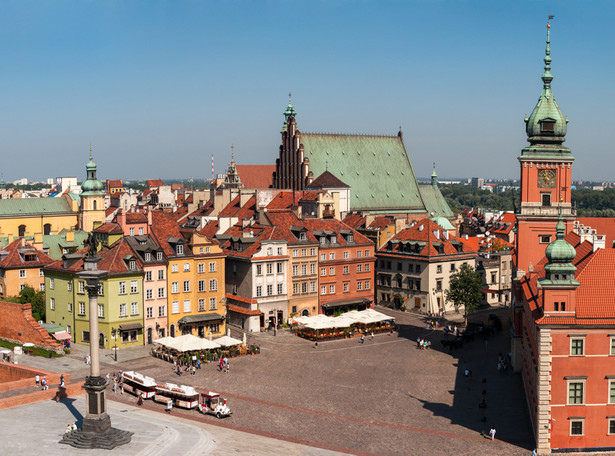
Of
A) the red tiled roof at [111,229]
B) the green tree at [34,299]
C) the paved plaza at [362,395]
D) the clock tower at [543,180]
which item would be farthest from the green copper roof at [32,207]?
the clock tower at [543,180]

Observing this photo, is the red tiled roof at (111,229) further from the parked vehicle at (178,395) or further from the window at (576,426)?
the window at (576,426)

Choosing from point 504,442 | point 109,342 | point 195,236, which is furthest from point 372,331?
point 504,442

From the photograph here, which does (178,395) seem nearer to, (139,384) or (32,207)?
(139,384)

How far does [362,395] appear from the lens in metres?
68.2

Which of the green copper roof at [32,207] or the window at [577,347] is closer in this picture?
the window at [577,347]

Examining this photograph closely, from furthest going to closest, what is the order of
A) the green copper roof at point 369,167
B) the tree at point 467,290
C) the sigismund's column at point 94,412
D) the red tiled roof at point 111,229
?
the green copper roof at point 369,167 → the tree at point 467,290 → the red tiled roof at point 111,229 → the sigismund's column at point 94,412

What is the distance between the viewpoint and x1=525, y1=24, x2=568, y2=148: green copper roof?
3167 inches

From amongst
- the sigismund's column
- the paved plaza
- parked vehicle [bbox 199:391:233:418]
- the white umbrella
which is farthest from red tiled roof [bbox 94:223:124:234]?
the sigismund's column

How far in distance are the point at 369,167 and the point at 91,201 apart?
48.9m

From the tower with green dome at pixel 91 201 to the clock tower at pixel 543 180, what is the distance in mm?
76619

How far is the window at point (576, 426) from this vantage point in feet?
177

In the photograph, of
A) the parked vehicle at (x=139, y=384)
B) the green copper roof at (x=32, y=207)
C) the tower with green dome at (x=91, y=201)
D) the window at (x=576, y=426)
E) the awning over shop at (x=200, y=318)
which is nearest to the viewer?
the window at (x=576, y=426)

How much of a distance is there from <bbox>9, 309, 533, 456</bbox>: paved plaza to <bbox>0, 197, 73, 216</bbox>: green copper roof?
74.1m

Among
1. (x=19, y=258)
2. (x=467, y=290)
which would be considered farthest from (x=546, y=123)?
(x=19, y=258)
